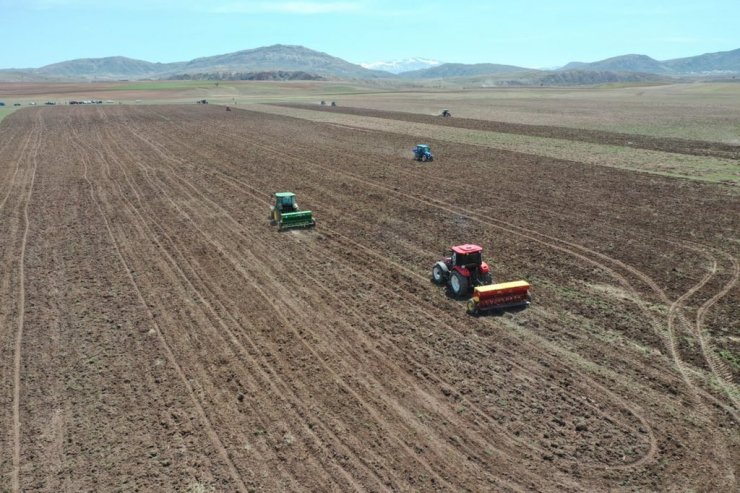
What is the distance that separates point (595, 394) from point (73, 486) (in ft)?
29.2

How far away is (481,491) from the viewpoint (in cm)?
788

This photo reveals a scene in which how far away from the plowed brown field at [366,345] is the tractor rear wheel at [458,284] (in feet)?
1.99

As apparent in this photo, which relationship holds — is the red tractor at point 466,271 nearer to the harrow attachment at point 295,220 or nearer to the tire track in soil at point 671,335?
the tire track in soil at point 671,335

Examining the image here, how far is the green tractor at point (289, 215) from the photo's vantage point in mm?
19797

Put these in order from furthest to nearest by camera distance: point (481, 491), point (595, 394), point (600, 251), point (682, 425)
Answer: point (600, 251), point (595, 394), point (682, 425), point (481, 491)

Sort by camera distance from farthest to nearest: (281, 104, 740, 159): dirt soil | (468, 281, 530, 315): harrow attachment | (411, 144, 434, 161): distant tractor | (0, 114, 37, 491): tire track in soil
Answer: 1. (281, 104, 740, 159): dirt soil
2. (411, 144, 434, 161): distant tractor
3. (468, 281, 530, 315): harrow attachment
4. (0, 114, 37, 491): tire track in soil

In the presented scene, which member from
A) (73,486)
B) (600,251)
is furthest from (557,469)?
(600,251)

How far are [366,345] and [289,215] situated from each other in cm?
895

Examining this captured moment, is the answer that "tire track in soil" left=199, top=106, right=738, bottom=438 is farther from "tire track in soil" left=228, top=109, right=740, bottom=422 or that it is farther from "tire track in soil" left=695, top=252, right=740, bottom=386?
"tire track in soil" left=695, top=252, right=740, bottom=386

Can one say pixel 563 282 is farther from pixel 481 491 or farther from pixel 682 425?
pixel 481 491

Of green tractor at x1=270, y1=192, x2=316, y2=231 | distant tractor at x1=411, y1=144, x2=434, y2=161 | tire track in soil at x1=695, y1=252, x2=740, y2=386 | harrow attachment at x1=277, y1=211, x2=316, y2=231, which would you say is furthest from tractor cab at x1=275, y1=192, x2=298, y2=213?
distant tractor at x1=411, y1=144, x2=434, y2=161

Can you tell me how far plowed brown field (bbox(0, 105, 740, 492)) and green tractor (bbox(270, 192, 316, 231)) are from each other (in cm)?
58

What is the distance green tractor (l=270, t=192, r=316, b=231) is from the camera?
19797mm

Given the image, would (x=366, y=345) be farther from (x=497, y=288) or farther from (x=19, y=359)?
(x=19, y=359)
